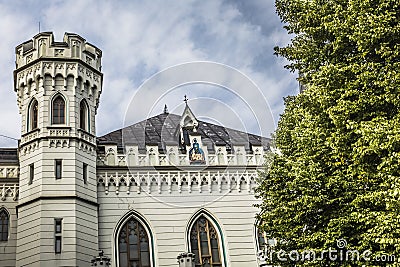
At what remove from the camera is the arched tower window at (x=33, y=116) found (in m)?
24.5

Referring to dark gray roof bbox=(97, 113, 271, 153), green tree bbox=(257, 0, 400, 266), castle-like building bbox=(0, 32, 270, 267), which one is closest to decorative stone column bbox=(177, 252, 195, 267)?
castle-like building bbox=(0, 32, 270, 267)

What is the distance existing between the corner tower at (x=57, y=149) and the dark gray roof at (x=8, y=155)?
2.79 meters

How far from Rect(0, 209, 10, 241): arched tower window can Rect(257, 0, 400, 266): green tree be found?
1163 centimetres

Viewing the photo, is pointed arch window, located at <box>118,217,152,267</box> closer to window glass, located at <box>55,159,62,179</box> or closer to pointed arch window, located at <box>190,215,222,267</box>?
pointed arch window, located at <box>190,215,222,267</box>

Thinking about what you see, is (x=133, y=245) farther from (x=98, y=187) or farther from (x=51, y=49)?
(x=51, y=49)

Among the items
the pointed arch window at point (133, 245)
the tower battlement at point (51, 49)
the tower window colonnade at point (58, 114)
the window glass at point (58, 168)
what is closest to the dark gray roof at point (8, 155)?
the tower window colonnade at point (58, 114)

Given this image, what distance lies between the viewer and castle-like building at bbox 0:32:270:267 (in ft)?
73.9

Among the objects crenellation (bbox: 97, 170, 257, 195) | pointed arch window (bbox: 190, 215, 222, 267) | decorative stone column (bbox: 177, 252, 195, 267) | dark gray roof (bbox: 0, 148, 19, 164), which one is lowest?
decorative stone column (bbox: 177, 252, 195, 267)

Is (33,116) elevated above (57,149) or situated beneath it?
elevated above

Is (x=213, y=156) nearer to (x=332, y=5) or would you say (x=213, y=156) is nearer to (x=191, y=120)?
(x=191, y=120)

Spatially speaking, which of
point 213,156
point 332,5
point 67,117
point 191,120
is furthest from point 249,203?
point 332,5

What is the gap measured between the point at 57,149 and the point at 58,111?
6.24 ft

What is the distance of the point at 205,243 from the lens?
24.4 metres

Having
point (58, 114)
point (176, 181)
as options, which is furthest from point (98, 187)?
point (58, 114)
